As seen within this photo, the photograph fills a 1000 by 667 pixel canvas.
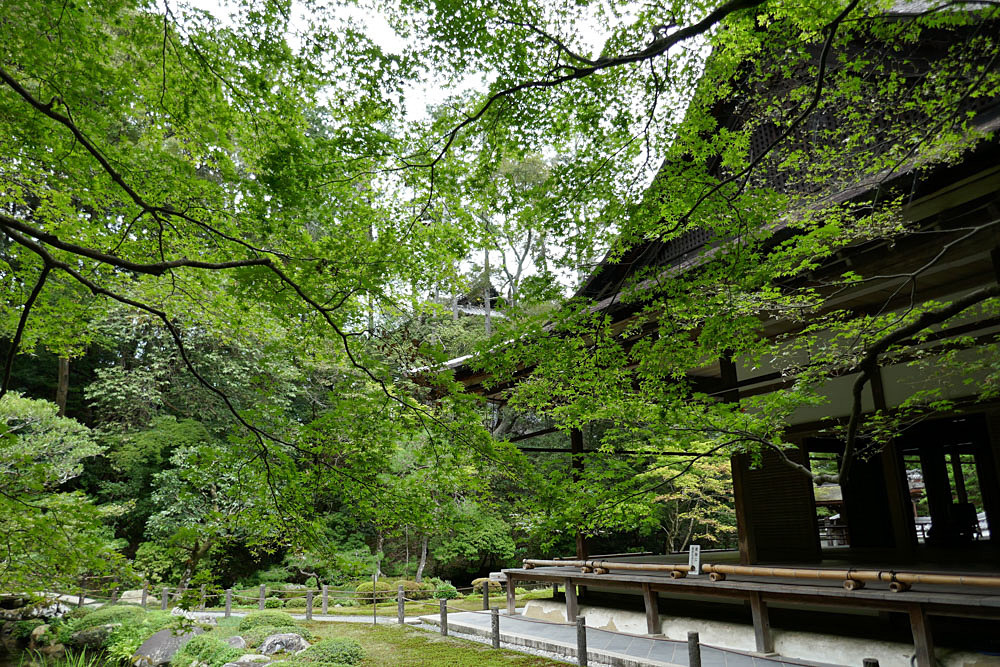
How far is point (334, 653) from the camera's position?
8734 mm

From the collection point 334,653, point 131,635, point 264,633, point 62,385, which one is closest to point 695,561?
point 334,653

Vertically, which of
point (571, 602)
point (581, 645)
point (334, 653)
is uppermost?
point (571, 602)

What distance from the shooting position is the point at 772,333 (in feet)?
29.1

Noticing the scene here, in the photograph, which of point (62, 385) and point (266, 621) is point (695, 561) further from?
point (62, 385)

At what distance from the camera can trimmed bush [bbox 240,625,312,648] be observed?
10.6 meters

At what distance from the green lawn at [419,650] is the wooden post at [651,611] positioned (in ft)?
4.86

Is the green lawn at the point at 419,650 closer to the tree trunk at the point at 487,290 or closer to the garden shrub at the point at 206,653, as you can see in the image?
the garden shrub at the point at 206,653

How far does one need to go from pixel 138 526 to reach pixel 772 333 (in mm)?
20336

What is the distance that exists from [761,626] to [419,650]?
18.9 ft

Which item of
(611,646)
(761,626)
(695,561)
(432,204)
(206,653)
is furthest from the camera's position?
(206,653)

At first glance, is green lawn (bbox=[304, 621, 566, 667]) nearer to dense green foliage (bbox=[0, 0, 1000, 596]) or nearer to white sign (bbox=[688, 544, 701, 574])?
white sign (bbox=[688, 544, 701, 574])

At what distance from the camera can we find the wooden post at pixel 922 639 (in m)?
5.42

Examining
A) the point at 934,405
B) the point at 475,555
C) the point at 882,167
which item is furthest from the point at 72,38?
the point at 475,555

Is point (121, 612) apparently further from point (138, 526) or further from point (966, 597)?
point (966, 597)
